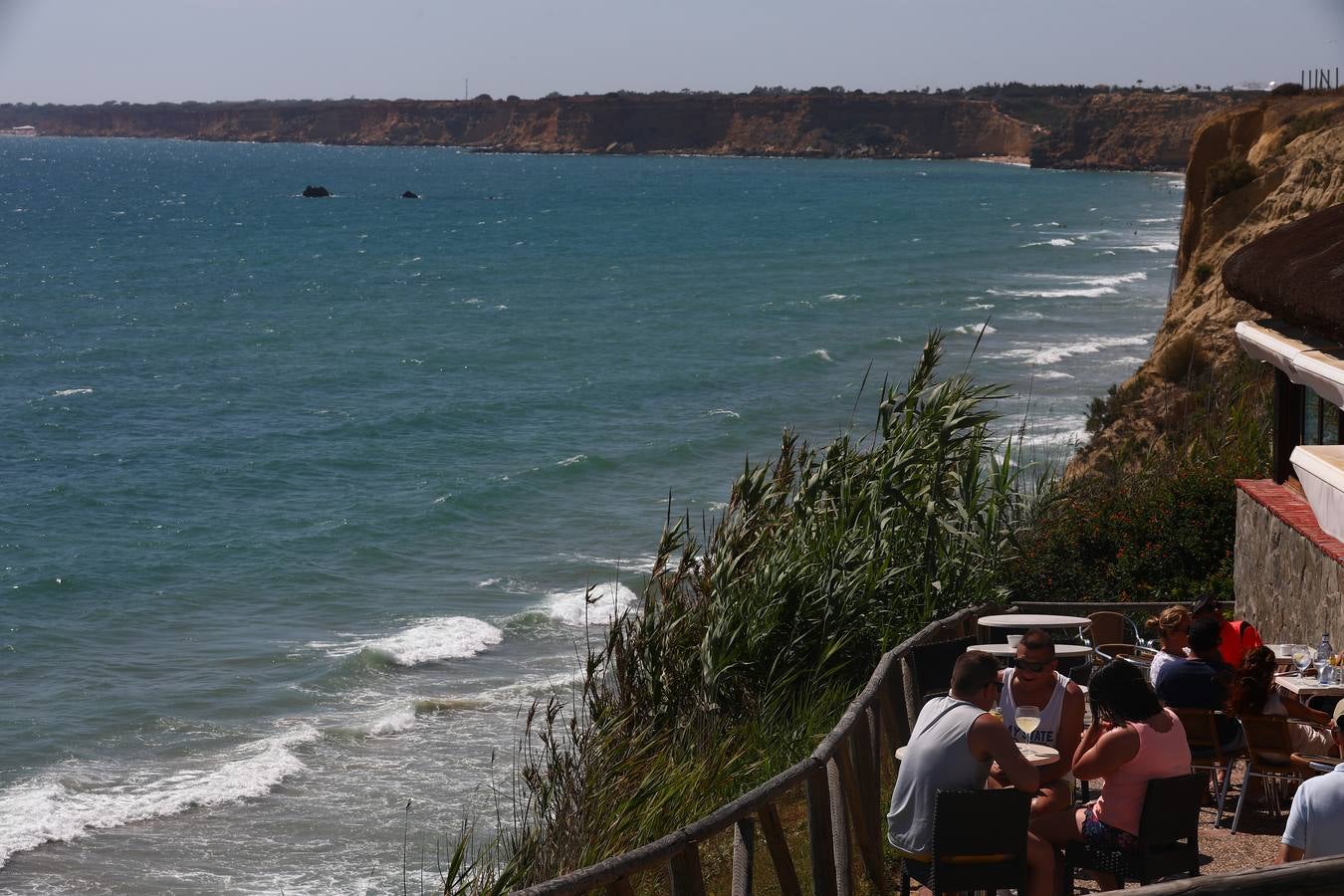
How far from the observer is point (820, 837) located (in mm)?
5859

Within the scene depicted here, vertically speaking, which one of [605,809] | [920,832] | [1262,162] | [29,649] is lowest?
[29,649]

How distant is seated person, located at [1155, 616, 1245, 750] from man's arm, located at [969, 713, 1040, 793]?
5.72 ft

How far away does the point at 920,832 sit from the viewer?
5.63 metres

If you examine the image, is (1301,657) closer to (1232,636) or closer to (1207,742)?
(1232,636)

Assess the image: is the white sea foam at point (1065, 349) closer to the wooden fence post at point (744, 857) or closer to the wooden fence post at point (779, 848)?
the wooden fence post at point (779, 848)

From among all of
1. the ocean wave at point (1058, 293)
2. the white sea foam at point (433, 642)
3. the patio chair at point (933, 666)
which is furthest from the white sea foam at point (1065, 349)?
the patio chair at point (933, 666)

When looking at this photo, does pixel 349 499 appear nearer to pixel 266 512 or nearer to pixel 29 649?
pixel 266 512

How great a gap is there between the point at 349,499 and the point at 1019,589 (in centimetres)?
1816

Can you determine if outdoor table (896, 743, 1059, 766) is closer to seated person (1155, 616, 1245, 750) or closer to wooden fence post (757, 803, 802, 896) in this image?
wooden fence post (757, 803, 802, 896)

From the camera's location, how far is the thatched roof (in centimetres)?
902

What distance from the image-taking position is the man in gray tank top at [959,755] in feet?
18.3

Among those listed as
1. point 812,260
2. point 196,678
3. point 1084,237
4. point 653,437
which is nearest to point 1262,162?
point 653,437

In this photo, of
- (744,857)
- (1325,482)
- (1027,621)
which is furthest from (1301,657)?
(744,857)

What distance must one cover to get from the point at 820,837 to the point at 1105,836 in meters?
1.10
